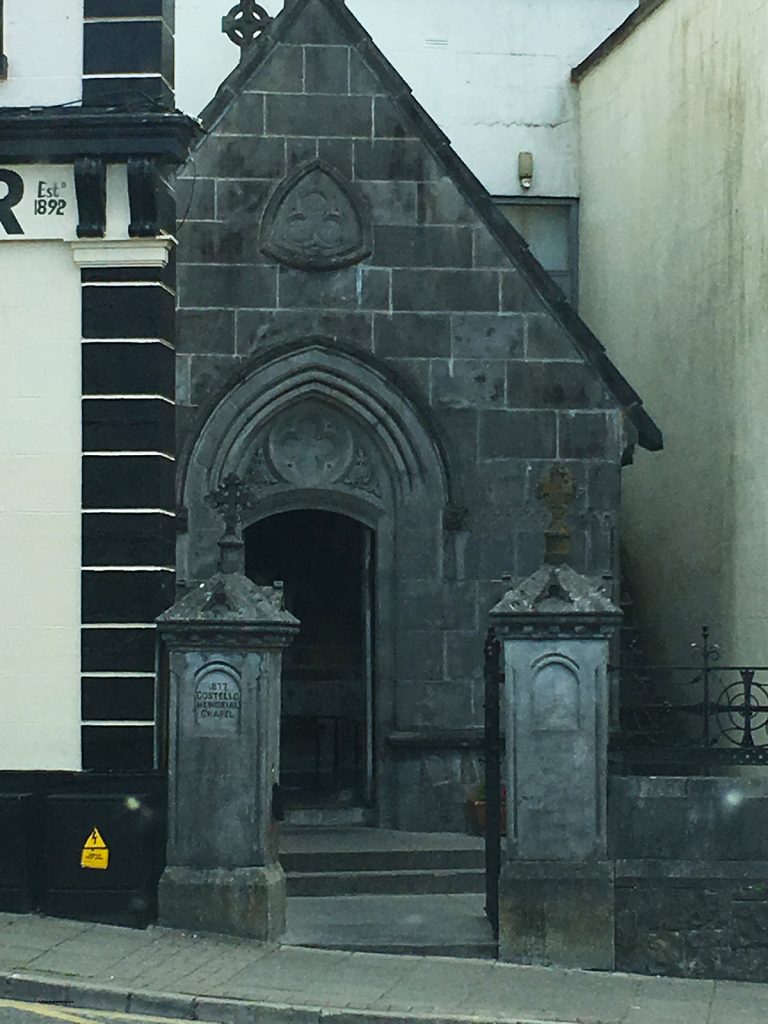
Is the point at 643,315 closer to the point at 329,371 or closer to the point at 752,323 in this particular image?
the point at 752,323

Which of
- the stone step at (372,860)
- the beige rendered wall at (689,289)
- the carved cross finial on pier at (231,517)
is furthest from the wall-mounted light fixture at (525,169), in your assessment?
the stone step at (372,860)

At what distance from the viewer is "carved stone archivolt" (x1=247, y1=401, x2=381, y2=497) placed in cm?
Result: 1716

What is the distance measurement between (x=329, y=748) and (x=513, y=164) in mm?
5921

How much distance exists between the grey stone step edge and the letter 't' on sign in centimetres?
509

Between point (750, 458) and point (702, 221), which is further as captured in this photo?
point (702, 221)

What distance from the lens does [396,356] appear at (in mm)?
17078

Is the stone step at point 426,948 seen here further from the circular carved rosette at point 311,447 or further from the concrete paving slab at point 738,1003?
the circular carved rosette at point 311,447

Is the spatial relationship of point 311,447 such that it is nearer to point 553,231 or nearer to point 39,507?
point 39,507

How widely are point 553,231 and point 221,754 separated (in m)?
9.18

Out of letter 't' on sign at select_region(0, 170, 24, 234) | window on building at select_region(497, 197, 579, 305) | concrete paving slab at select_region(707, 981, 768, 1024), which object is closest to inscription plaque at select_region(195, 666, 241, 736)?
letter 't' on sign at select_region(0, 170, 24, 234)

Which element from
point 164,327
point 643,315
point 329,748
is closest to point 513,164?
point 643,315

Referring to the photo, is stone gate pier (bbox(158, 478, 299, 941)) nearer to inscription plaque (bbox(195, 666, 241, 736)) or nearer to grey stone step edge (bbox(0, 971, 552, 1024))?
inscription plaque (bbox(195, 666, 241, 736))

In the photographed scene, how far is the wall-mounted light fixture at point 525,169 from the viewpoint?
21.2 metres

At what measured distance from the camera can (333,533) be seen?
20.8 meters
